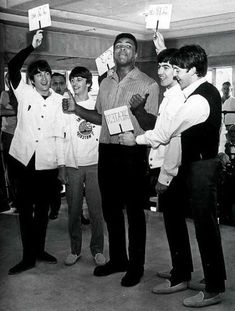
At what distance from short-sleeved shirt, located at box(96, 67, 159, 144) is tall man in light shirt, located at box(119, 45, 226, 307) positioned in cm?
30

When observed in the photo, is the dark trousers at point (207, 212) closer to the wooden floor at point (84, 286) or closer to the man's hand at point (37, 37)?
the wooden floor at point (84, 286)

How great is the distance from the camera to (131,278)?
9.17ft

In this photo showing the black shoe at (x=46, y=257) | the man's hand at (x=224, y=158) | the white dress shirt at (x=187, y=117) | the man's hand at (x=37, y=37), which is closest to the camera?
the white dress shirt at (x=187, y=117)

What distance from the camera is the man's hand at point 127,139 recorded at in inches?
103

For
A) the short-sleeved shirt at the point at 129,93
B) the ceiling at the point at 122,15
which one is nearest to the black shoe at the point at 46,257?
the short-sleeved shirt at the point at 129,93

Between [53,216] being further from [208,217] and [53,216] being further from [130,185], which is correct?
[208,217]

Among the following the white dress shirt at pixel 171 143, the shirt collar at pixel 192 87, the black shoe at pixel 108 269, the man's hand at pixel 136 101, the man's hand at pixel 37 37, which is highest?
the man's hand at pixel 37 37

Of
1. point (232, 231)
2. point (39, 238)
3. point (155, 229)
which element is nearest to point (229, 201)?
point (232, 231)

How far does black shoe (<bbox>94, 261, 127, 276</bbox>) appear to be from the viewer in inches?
117

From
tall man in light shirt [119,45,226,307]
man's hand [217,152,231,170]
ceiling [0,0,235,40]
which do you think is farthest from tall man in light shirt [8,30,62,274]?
ceiling [0,0,235,40]

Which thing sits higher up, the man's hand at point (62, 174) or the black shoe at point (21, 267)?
the man's hand at point (62, 174)

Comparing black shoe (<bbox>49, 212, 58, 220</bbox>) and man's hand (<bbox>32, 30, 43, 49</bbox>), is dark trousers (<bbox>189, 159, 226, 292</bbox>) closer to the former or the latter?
man's hand (<bbox>32, 30, 43, 49</bbox>)

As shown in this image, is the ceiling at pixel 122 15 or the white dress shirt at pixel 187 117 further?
the ceiling at pixel 122 15

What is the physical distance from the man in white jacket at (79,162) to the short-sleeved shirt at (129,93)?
31 cm
